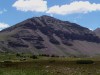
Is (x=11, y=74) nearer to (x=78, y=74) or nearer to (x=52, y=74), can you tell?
(x=52, y=74)

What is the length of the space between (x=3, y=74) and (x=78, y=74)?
845 cm

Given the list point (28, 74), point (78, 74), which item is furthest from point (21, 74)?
point (78, 74)

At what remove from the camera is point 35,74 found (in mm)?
32625

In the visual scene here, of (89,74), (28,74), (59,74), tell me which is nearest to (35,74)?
(28,74)

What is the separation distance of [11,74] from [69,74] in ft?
21.9

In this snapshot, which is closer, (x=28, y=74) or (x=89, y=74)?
(x=28, y=74)

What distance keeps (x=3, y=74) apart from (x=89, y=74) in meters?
9.98

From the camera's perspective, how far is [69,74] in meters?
34.2

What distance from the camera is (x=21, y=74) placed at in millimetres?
32375

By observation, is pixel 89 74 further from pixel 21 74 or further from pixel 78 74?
pixel 21 74

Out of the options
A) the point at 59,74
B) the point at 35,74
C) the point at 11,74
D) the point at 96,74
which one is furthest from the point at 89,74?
the point at 11,74

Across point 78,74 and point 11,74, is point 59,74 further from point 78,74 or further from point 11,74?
point 11,74

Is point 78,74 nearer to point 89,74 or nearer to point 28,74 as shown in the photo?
point 89,74

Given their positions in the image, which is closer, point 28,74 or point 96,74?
point 28,74
